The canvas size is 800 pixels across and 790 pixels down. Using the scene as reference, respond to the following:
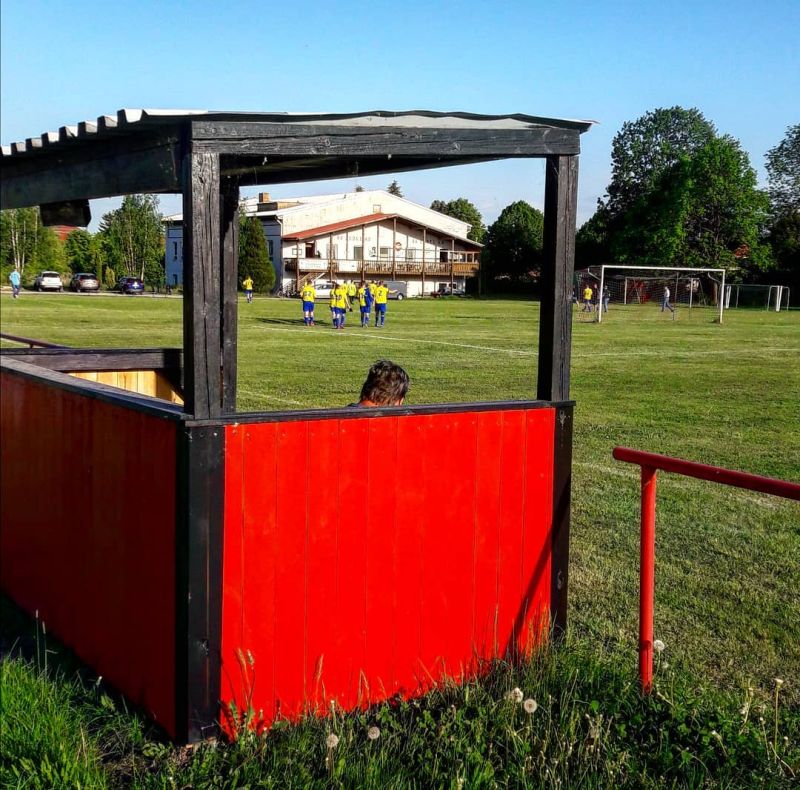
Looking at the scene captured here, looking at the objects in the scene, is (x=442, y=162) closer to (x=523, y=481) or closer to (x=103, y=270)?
(x=523, y=481)

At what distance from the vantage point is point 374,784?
3.46m

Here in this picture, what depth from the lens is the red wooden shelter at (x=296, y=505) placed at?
154 inches

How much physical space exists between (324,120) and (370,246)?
7576 centimetres

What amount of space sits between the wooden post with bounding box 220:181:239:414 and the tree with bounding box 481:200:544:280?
5559 cm

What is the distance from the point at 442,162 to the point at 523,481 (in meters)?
1.61

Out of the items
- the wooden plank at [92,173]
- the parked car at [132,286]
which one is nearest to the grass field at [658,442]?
the wooden plank at [92,173]

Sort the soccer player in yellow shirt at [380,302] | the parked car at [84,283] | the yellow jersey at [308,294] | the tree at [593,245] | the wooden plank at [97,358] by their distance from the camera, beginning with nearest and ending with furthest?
the wooden plank at [97,358] < the soccer player in yellow shirt at [380,302] < the yellow jersey at [308,294] < the parked car at [84,283] < the tree at [593,245]

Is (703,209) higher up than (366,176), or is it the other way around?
(703,209)

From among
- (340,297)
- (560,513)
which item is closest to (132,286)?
(340,297)

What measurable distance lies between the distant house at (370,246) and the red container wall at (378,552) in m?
67.3

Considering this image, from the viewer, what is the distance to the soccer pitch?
5.44m

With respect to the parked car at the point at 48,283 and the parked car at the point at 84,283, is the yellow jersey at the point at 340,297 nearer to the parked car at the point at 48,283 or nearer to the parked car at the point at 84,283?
the parked car at the point at 84,283

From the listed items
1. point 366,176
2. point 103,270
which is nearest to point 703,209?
point 103,270

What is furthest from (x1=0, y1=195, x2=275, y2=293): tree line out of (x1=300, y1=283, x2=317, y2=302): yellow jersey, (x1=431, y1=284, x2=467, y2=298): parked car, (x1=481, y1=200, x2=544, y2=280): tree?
(x1=300, y1=283, x2=317, y2=302): yellow jersey
